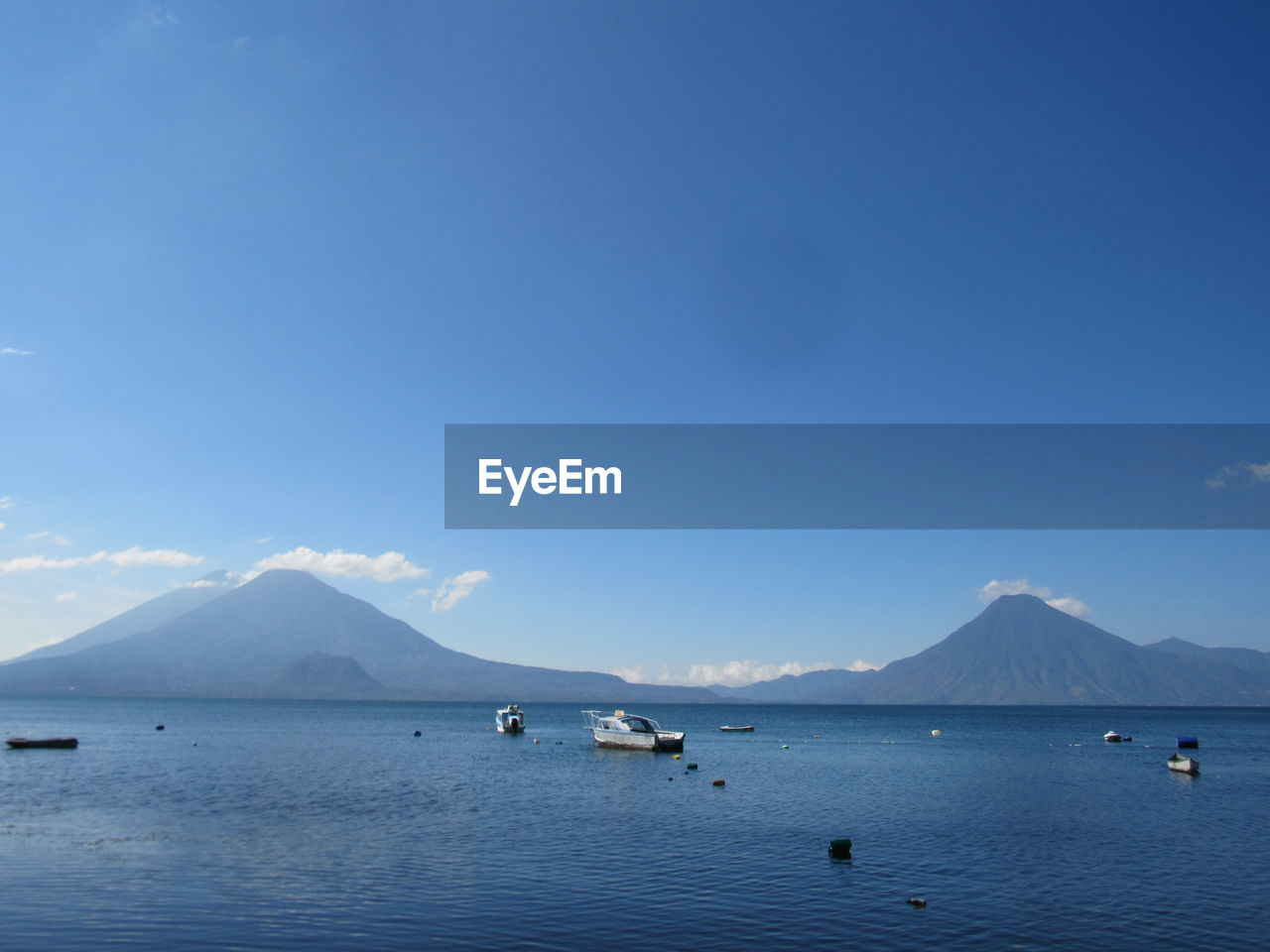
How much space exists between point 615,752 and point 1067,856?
65963 mm

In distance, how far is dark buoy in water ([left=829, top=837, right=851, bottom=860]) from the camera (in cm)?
3738

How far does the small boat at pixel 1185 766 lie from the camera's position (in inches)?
3246

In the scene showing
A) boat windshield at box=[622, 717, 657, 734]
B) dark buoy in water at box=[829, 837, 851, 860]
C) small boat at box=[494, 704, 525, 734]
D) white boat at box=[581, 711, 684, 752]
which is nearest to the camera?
dark buoy in water at box=[829, 837, 851, 860]

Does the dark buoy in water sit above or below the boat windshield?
above

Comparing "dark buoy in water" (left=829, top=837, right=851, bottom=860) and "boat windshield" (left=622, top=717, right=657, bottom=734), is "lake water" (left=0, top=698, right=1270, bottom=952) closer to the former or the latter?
"dark buoy in water" (left=829, top=837, right=851, bottom=860)

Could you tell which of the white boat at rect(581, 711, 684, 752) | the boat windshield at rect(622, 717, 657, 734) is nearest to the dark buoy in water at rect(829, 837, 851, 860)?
the white boat at rect(581, 711, 684, 752)

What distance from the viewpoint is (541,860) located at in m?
36.7

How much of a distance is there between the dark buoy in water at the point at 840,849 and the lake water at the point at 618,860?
1.12 metres

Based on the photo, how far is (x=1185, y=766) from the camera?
276ft

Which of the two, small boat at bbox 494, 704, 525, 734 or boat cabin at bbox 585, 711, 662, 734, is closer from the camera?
boat cabin at bbox 585, 711, 662, 734

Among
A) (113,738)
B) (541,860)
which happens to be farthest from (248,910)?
(113,738)

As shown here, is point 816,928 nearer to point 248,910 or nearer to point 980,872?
point 980,872

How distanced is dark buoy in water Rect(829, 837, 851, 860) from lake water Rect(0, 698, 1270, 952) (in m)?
1.12

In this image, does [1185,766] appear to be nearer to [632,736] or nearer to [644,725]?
[632,736]
